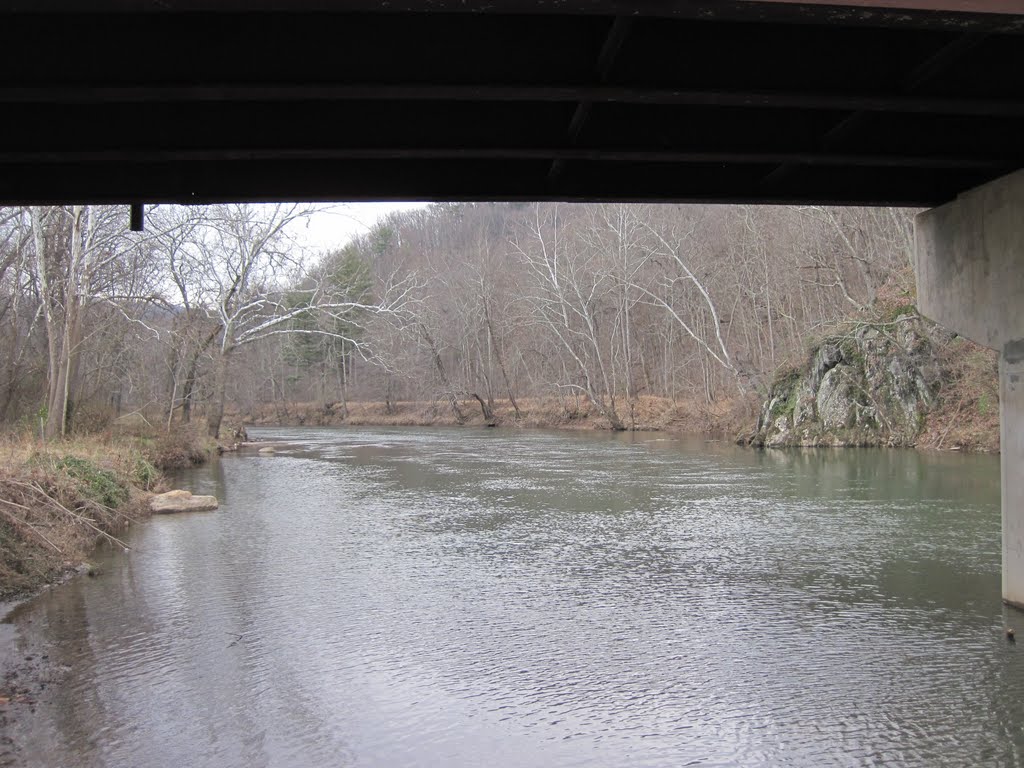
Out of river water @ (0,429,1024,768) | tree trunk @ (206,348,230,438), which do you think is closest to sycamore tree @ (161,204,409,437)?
tree trunk @ (206,348,230,438)

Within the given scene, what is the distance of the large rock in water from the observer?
1853 centimetres

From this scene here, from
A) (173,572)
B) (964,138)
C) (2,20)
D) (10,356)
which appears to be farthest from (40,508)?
(10,356)

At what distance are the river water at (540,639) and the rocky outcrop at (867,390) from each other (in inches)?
559

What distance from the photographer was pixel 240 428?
132 ft

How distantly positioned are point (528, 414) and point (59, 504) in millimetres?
43974

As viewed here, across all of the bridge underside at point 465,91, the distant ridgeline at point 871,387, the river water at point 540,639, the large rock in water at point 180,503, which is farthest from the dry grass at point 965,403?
the large rock in water at point 180,503

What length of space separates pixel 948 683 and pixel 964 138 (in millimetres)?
5085

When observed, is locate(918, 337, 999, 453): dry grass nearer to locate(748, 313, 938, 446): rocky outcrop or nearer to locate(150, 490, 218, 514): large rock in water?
locate(748, 313, 938, 446): rocky outcrop

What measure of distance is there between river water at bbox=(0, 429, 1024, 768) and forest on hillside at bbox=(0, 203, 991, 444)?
1146cm

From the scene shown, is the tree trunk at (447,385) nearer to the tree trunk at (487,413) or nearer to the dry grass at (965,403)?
the tree trunk at (487,413)

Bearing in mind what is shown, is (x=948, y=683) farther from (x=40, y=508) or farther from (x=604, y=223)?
(x=604, y=223)

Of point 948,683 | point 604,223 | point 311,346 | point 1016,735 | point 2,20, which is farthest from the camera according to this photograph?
point 311,346

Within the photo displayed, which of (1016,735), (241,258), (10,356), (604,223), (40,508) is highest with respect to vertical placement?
(604,223)

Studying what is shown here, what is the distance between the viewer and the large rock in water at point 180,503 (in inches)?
730
